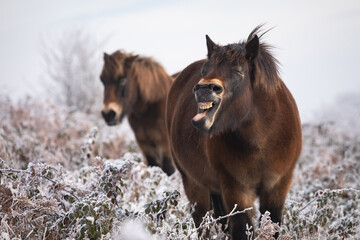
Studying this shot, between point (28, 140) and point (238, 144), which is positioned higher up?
point (238, 144)

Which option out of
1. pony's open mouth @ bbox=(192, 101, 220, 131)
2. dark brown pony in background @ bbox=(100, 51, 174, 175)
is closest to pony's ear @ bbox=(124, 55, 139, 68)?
dark brown pony in background @ bbox=(100, 51, 174, 175)

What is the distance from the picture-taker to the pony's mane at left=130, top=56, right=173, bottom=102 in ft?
23.5

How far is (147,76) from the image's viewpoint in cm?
730

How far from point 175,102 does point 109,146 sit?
190 inches

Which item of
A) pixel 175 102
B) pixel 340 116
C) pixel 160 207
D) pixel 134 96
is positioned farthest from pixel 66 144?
pixel 340 116

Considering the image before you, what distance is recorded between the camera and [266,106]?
3152 mm

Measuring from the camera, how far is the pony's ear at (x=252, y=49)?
9.83ft

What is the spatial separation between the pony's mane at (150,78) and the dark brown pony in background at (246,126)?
3840 millimetres

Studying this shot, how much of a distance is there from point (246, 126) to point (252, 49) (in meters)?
0.56

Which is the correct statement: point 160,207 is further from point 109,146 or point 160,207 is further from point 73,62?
point 73,62

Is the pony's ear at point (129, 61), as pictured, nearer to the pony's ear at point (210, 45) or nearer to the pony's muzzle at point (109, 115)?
the pony's muzzle at point (109, 115)

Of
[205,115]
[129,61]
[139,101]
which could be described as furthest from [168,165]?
[205,115]

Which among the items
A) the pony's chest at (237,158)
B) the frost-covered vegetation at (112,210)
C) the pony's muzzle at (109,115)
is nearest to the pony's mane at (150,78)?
the pony's muzzle at (109,115)

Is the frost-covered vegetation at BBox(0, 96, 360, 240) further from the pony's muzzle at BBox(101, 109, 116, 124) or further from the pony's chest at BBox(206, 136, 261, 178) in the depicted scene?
the pony's muzzle at BBox(101, 109, 116, 124)
